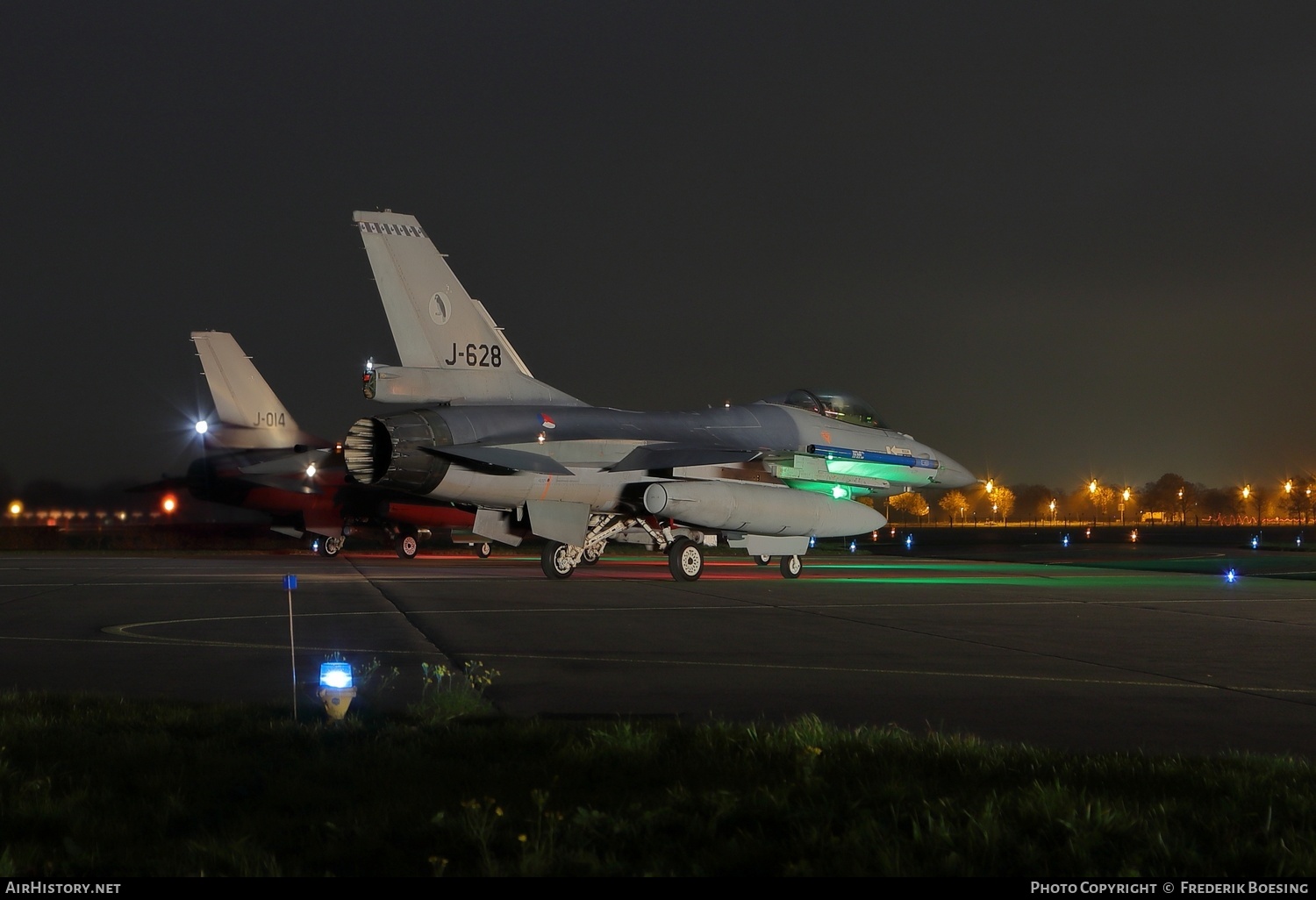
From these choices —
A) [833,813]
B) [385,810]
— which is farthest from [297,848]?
[833,813]

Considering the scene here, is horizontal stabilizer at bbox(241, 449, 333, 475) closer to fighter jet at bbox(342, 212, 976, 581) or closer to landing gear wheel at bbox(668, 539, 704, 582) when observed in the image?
fighter jet at bbox(342, 212, 976, 581)

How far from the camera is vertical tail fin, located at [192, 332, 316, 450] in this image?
36.9 metres

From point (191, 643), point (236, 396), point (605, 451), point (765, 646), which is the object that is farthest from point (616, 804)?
point (236, 396)

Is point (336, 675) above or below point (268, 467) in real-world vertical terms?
below

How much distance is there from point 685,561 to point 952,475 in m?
9.19

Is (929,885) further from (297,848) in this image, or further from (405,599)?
(405,599)

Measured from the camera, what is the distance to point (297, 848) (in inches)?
186

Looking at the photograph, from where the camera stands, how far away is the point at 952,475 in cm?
3061

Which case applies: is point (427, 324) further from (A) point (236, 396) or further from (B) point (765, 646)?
(A) point (236, 396)

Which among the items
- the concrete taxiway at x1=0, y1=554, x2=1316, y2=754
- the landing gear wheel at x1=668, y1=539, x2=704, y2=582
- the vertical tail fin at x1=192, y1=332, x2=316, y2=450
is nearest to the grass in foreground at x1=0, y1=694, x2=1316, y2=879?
the concrete taxiway at x1=0, y1=554, x2=1316, y2=754

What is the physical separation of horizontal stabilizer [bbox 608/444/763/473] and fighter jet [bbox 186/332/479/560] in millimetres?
12909

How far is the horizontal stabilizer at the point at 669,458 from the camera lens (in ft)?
77.0

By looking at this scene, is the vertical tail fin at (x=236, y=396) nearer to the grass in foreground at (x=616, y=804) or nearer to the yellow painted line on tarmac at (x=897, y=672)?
the yellow painted line on tarmac at (x=897, y=672)

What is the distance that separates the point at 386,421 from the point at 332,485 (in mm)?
18133
